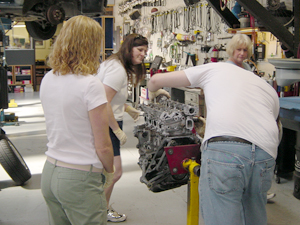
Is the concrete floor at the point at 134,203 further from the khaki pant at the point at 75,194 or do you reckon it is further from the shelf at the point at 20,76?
the shelf at the point at 20,76

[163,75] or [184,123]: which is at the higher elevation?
[163,75]

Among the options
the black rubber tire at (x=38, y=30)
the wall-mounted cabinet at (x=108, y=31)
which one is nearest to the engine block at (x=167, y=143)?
the black rubber tire at (x=38, y=30)

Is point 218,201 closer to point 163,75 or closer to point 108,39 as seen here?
point 163,75

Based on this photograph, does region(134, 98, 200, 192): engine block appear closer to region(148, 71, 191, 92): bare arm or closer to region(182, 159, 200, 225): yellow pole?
region(182, 159, 200, 225): yellow pole

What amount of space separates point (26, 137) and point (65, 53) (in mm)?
4685

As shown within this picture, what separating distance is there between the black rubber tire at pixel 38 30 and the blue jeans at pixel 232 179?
6.17 m

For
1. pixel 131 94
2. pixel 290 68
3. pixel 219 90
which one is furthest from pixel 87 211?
pixel 131 94

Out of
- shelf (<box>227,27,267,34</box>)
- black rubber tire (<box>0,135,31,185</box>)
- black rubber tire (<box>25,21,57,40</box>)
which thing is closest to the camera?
black rubber tire (<box>0,135,31,185</box>)

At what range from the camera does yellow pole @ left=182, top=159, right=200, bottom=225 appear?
1952 mm

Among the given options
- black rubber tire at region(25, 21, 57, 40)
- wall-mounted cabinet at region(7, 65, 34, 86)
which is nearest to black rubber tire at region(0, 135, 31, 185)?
black rubber tire at region(25, 21, 57, 40)

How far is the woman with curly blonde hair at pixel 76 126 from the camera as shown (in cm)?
146

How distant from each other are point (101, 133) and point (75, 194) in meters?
0.29

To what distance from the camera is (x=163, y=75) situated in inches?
72.1

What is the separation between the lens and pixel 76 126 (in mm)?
1487
